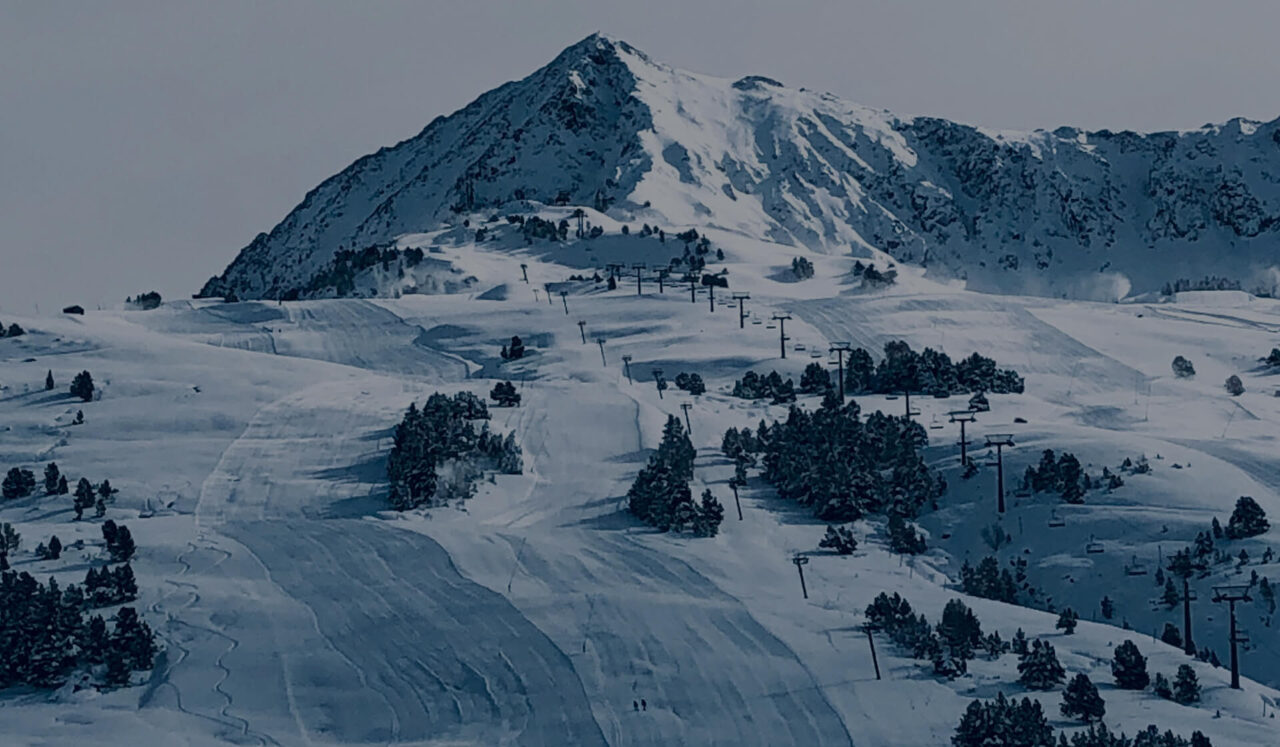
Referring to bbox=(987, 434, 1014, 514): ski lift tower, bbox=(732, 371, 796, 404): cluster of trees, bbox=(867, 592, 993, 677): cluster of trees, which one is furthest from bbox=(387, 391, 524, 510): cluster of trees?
bbox=(867, 592, 993, 677): cluster of trees

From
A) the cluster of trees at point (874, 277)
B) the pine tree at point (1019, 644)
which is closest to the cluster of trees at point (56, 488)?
the pine tree at point (1019, 644)

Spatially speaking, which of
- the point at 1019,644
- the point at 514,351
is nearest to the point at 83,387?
the point at 514,351

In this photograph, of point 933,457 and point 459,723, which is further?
point 933,457

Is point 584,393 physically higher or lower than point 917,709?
higher

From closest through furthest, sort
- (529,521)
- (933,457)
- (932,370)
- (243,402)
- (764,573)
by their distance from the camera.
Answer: (764,573), (529,521), (933,457), (243,402), (932,370)

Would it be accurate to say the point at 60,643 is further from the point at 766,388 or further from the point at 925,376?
the point at 925,376

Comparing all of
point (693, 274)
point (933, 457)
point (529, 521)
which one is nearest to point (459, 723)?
point (529, 521)

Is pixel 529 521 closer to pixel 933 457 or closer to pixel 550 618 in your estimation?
pixel 550 618

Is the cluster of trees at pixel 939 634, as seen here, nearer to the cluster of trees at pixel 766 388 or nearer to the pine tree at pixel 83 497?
the pine tree at pixel 83 497
